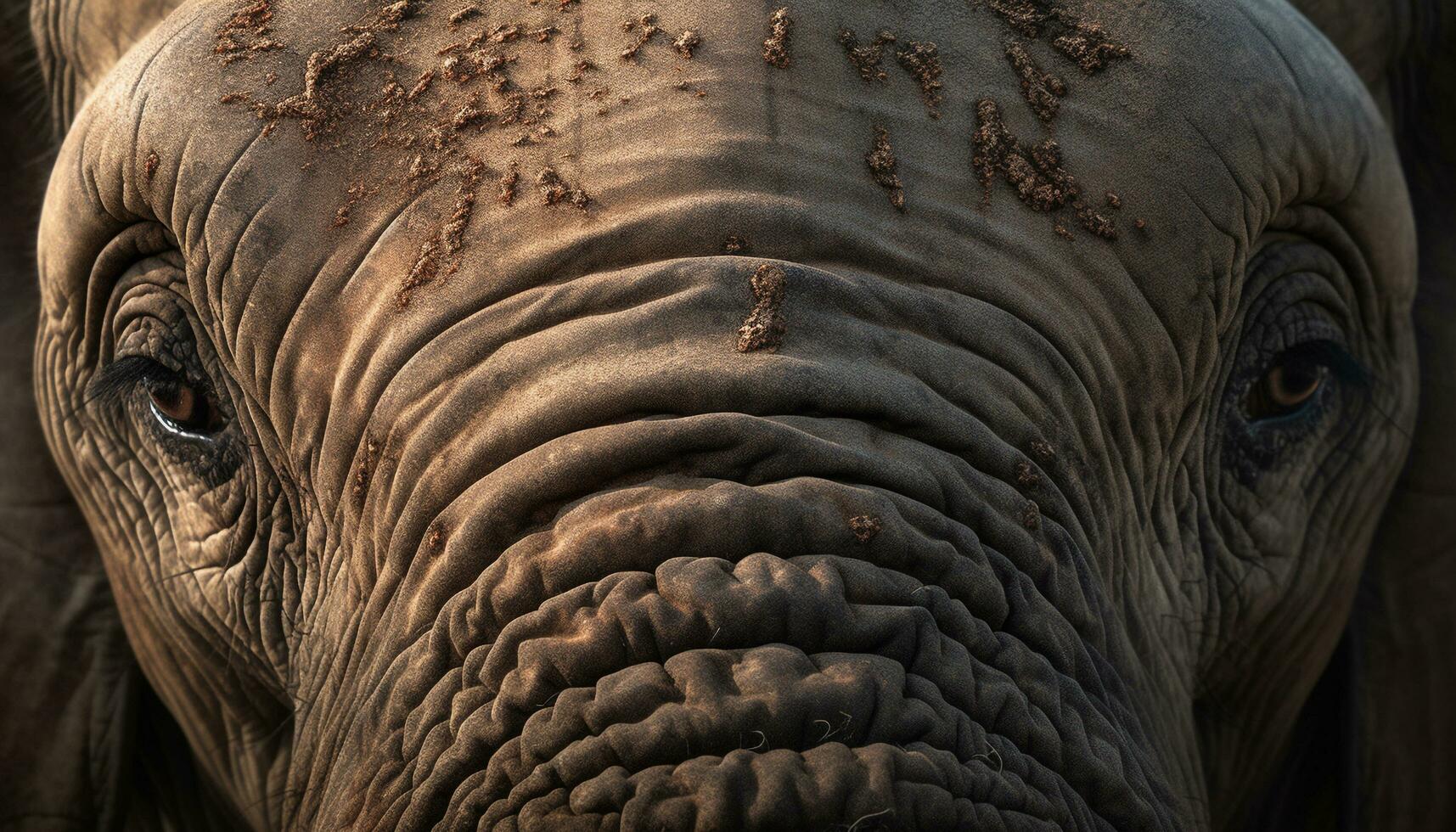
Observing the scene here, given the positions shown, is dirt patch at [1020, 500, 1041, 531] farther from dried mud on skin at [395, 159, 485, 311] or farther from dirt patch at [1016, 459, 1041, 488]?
dried mud on skin at [395, 159, 485, 311]

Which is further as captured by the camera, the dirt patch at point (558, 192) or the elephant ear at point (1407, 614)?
the elephant ear at point (1407, 614)

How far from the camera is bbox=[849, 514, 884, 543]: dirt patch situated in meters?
1.54

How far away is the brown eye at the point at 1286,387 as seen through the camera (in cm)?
237

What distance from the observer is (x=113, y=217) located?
87.7 inches

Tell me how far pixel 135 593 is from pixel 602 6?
1.37 m

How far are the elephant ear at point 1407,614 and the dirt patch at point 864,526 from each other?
156 cm

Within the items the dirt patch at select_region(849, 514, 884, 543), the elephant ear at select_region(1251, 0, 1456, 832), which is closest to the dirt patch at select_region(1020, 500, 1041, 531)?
the dirt patch at select_region(849, 514, 884, 543)

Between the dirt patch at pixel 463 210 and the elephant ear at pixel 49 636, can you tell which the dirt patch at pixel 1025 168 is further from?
the elephant ear at pixel 49 636

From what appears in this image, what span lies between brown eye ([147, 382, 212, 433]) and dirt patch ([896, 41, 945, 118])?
109 centimetres

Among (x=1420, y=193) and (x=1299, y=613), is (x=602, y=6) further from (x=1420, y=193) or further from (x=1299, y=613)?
(x=1420, y=193)

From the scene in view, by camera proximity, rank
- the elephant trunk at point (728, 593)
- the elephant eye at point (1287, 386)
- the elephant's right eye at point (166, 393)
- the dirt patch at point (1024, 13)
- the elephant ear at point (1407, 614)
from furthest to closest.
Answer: the elephant ear at point (1407, 614) < the elephant eye at point (1287, 386) < the elephant's right eye at point (166, 393) < the dirt patch at point (1024, 13) < the elephant trunk at point (728, 593)

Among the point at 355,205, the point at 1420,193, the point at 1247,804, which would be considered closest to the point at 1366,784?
the point at 1247,804

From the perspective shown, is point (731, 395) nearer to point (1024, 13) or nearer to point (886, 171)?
point (886, 171)

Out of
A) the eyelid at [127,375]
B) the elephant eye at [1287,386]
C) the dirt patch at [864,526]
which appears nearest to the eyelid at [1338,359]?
the elephant eye at [1287,386]
